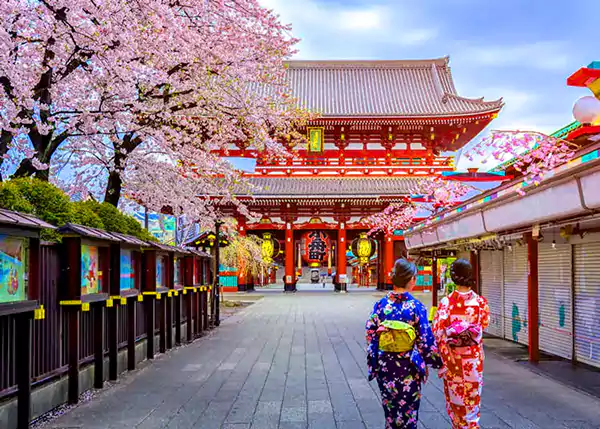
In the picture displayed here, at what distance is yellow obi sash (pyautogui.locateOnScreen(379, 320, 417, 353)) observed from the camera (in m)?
4.79

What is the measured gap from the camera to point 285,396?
7586 mm

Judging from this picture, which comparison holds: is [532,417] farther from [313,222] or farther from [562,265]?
[313,222]

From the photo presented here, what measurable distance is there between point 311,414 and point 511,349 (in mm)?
6286

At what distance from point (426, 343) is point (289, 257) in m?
30.2

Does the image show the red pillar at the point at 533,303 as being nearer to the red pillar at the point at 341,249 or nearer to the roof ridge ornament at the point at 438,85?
the red pillar at the point at 341,249

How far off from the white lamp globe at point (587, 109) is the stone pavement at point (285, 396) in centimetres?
310

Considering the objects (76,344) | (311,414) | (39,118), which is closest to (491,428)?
(311,414)

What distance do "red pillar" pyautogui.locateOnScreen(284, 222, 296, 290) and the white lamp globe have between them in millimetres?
28550

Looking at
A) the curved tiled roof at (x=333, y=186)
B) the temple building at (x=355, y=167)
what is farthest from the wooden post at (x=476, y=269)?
the temple building at (x=355, y=167)

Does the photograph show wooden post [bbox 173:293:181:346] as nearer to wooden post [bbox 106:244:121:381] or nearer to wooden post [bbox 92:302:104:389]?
wooden post [bbox 106:244:121:381]

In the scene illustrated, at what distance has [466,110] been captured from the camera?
34.2 metres

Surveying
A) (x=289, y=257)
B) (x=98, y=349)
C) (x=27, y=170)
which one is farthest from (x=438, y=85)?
(x=98, y=349)

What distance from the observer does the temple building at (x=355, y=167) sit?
112 ft

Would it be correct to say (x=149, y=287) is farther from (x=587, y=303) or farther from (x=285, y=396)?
(x=587, y=303)
